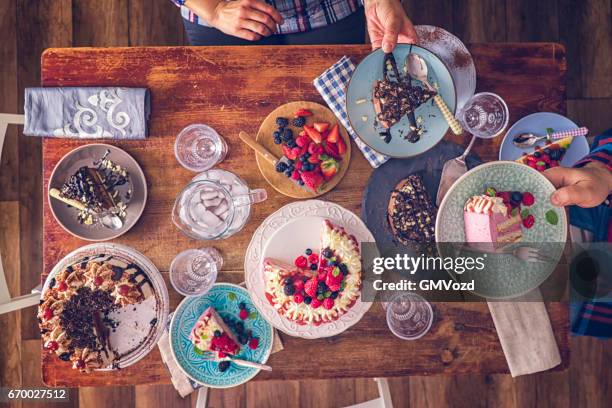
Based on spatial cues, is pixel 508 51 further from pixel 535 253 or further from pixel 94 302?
pixel 94 302

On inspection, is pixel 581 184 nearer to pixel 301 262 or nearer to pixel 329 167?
pixel 329 167

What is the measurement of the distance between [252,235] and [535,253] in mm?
834

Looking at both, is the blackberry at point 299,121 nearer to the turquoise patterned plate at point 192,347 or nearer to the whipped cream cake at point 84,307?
the turquoise patterned plate at point 192,347

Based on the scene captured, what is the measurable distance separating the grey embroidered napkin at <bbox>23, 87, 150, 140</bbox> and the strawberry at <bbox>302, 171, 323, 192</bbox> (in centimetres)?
50

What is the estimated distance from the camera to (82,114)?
1.53 metres

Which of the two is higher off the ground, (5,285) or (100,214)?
(100,214)

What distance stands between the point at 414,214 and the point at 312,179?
327 mm

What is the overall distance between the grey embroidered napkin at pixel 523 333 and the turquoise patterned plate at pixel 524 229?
0.06 meters

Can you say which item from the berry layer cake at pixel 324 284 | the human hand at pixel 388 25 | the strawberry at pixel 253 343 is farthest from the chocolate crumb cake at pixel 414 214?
the strawberry at pixel 253 343

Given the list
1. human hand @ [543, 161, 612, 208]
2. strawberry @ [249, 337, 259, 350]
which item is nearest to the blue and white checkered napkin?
human hand @ [543, 161, 612, 208]

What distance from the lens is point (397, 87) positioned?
4.88ft

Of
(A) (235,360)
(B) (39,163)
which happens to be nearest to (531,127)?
(A) (235,360)

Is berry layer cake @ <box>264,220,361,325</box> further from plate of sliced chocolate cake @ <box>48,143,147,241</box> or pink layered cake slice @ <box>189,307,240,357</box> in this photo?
plate of sliced chocolate cake @ <box>48,143,147,241</box>

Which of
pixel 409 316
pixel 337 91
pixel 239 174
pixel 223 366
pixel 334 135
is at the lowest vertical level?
pixel 223 366
